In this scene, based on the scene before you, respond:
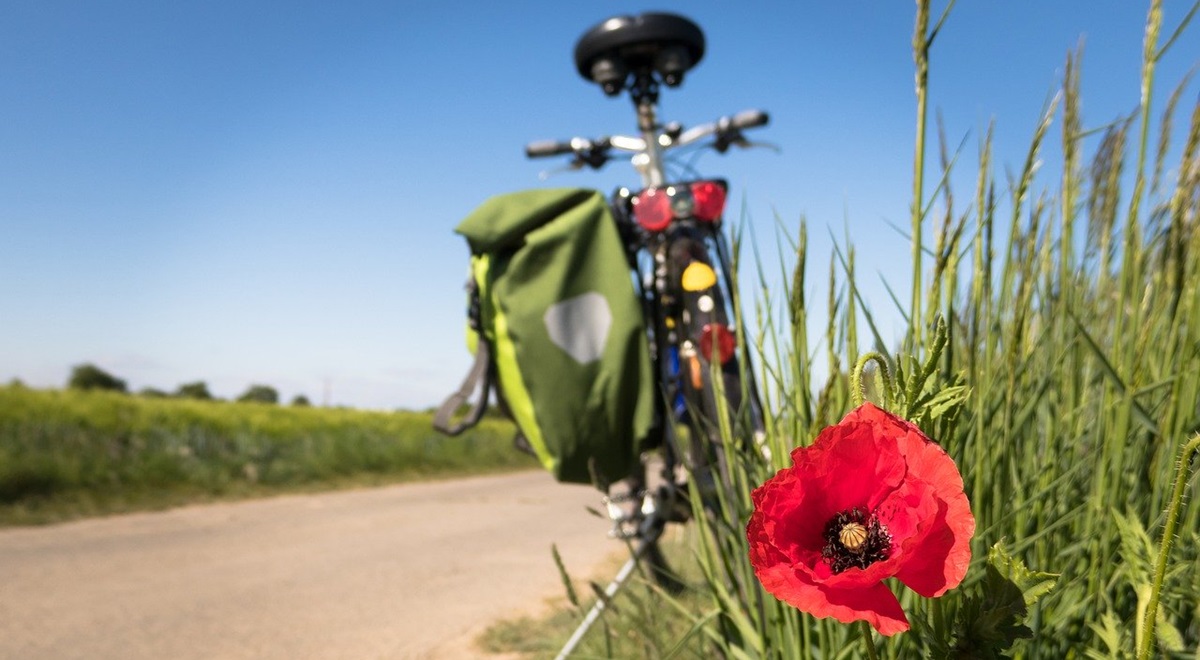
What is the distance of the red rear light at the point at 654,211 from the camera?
2.63 m

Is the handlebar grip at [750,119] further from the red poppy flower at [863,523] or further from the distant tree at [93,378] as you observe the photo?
the distant tree at [93,378]

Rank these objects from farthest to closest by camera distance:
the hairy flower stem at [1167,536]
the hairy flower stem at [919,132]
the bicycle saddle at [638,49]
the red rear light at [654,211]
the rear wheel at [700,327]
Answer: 1. the bicycle saddle at [638,49]
2. the red rear light at [654,211]
3. the rear wheel at [700,327]
4. the hairy flower stem at [919,132]
5. the hairy flower stem at [1167,536]

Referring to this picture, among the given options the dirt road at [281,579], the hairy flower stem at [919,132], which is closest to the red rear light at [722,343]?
the dirt road at [281,579]

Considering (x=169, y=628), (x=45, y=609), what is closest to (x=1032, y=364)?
(x=169, y=628)

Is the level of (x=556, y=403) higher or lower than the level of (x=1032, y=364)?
lower

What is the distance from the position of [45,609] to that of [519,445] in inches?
80.5

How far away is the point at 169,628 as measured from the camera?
3.28 m

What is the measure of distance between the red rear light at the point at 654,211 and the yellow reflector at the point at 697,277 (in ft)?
0.52

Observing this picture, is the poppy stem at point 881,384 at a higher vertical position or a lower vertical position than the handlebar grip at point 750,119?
lower

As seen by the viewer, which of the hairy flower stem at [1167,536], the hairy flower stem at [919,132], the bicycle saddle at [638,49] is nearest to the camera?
the hairy flower stem at [1167,536]

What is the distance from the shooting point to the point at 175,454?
24.7 feet

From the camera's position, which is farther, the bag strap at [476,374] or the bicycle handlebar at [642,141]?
the bicycle handlebar at [642,141]

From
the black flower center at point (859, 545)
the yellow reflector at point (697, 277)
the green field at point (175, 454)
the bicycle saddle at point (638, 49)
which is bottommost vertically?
the green field at point (175, 454)

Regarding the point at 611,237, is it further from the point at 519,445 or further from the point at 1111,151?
the point at 1111,151
